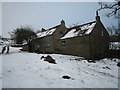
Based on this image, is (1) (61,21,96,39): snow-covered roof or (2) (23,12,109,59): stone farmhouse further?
(1) (61,21,96,39): snow-covered roof

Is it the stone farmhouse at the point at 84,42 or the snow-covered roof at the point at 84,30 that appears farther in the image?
the snow-covered roof at the point at 84,30

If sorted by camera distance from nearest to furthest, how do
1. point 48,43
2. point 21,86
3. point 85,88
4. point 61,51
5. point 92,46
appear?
point 21,86 < point 85,88 < point 92,46 < point 61,51 < point 48,43

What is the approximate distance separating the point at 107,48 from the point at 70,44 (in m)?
10.1

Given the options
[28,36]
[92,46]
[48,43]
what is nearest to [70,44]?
[92,46]

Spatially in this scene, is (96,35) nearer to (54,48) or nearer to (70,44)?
(70,44)

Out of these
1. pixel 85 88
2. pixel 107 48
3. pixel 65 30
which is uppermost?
pixel 65 30

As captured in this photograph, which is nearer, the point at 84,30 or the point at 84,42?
the point at 84,42

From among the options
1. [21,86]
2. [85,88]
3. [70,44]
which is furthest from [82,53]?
[21,86]

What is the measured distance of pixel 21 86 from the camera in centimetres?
530

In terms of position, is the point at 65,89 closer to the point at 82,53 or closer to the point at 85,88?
the point at 85,88

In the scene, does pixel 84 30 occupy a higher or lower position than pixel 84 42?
higher

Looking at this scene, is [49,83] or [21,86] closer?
[21,86]

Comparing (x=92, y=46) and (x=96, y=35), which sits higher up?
(x=96, y=35)

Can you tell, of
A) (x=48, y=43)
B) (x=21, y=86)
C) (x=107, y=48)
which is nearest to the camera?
(x=21, y=86)
